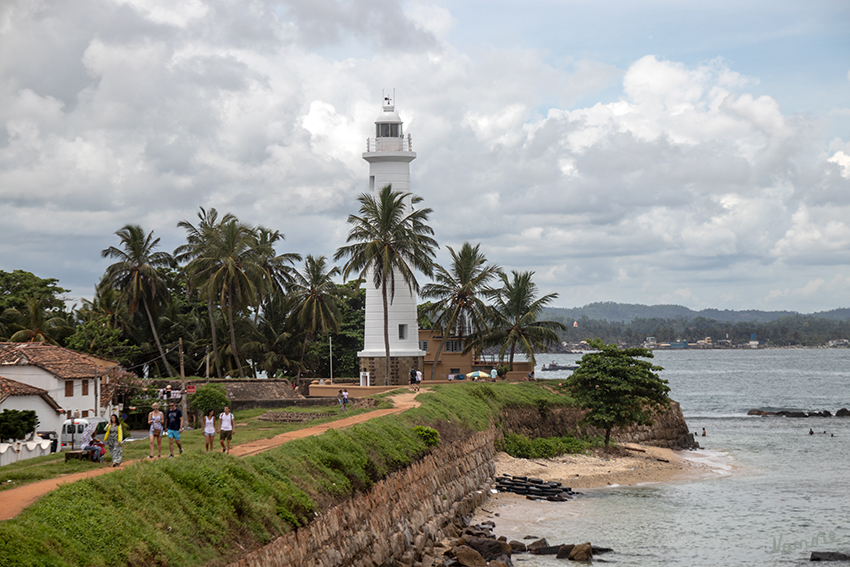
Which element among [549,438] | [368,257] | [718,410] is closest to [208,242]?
[368,257]

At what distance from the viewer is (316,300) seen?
4997 cm

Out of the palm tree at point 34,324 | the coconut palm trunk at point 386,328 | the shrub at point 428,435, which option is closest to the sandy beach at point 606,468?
the shrub at point 428,435

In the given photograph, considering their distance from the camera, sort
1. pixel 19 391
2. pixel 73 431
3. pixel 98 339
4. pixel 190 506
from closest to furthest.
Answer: pixel 190 506 < pixel 73 431 < pixel 19 391 < pixel 98 339

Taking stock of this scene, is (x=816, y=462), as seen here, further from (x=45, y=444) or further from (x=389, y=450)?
(x=45, y=444)

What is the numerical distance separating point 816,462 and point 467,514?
77.3 ft

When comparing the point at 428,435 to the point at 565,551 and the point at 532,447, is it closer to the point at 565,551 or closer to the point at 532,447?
the point at 565,551

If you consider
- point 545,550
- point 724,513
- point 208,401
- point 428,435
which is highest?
point 208,401

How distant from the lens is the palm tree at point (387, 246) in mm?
40188

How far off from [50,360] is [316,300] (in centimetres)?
1857

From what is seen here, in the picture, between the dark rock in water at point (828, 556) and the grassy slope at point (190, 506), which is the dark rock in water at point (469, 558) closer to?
the grassy slope at point (190, 506)

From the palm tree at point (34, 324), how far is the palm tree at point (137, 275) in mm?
4395

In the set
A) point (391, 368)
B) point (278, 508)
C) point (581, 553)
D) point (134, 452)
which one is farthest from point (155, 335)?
point (278, 508)

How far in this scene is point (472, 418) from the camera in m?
30.4

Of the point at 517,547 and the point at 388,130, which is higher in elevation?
the point at 388,130
